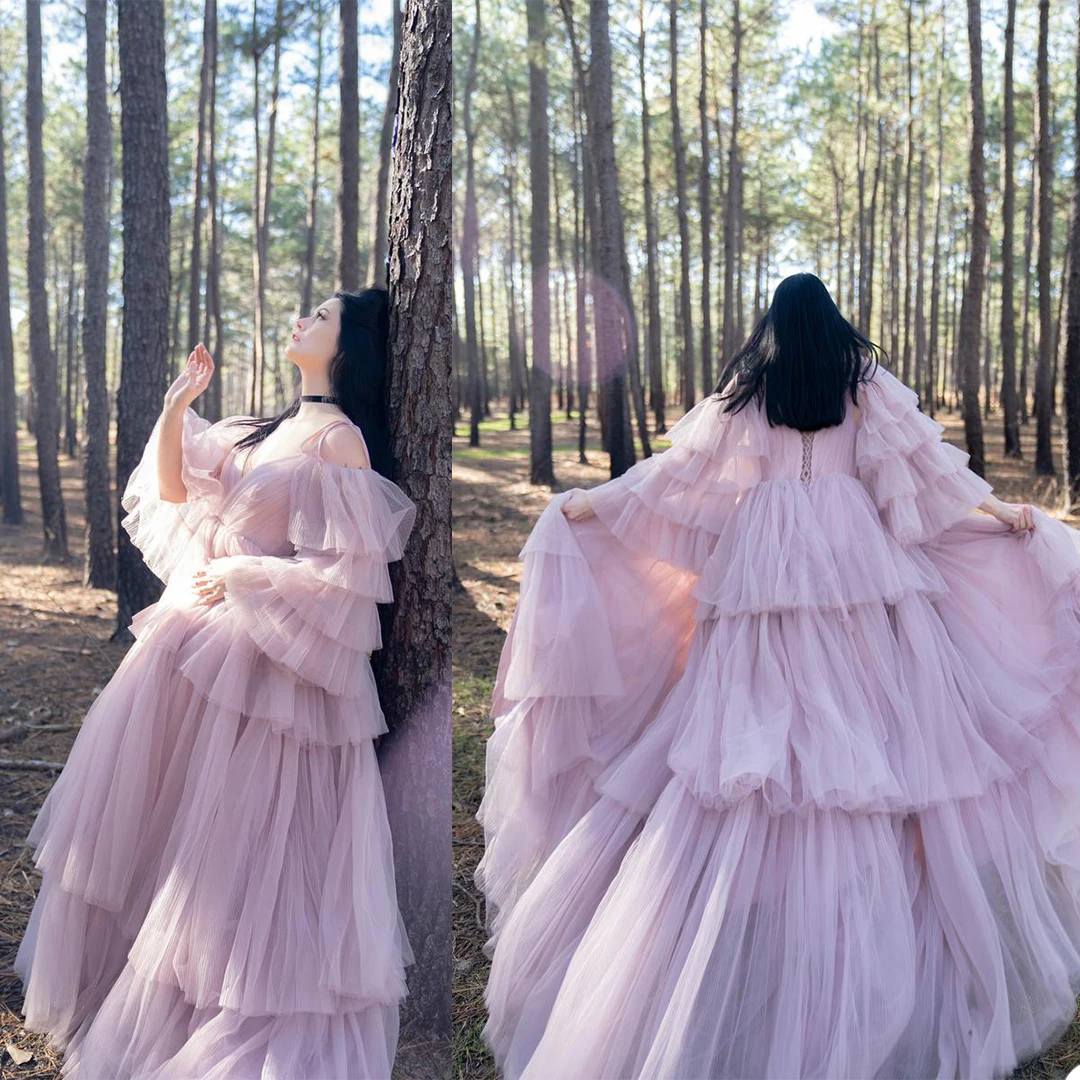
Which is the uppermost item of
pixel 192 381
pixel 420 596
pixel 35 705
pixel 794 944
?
pixel 192 381

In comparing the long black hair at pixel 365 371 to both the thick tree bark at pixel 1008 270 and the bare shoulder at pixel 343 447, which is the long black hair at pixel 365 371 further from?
the thick tree bark at pixel 1008 270

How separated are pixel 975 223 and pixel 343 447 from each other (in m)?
11.1

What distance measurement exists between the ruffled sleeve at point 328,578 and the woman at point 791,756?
0.63 m

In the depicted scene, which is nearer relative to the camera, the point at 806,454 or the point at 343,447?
the point at 343,447

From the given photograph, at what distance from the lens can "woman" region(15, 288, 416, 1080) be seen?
2.82 meters

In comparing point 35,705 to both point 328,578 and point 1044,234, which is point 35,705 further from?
point 1044,234

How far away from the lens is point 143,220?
637 centimetres

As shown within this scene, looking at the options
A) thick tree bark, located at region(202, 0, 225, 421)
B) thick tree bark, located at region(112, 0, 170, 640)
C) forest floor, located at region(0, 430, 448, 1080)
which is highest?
thick tree bark, located at region(202, 0, 225, 421)

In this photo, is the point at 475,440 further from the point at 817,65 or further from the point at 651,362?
the point at 817,65

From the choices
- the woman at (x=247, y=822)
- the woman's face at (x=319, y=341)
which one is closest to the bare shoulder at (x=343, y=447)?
the woman at (x=247, y=822)

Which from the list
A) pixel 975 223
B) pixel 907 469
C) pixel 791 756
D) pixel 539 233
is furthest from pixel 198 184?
pixel 791 756

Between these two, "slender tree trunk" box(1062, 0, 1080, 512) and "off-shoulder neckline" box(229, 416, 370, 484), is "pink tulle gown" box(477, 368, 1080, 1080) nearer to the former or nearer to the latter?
"off-shoulder neckline" box(229, 416, 370, 484)

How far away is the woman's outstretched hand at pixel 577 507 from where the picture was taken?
3705 millimetres

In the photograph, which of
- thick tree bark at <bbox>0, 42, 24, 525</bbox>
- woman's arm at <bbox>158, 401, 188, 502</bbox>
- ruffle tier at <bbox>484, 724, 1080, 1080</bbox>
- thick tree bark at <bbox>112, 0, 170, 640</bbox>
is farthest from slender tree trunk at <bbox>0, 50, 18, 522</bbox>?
ruffle tier at <bbox>484, 724, 1080, 1080</bbox>
